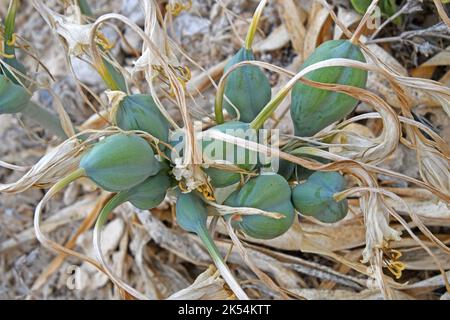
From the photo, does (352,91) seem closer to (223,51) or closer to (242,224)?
(242,224)

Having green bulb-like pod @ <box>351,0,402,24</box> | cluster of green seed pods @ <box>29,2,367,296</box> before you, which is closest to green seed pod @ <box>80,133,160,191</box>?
cluster of green seed pods @ <box>29,2,367,296</box>

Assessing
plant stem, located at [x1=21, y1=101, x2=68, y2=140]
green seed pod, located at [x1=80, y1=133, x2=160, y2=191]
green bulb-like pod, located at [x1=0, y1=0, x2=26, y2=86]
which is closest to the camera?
green seed pod, located at [x1=80, y1=133, x2=160, y2=191]

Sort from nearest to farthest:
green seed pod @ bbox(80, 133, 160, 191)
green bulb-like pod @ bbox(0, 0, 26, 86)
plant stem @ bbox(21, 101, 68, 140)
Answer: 1. green seed pod @ bbox(80, 133, 160, 191)
2. green bulb-like pod @ bbox(0, 0, 26, 86)
3. plant stem @ bbox(21, 101, 68, 140)

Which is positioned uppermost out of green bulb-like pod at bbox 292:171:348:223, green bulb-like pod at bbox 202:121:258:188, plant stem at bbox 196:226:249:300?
green bulb-like pod at bbox 202:121:258:188

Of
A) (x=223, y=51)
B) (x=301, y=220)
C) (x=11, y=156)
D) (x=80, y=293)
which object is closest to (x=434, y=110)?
(x=301, y=220)

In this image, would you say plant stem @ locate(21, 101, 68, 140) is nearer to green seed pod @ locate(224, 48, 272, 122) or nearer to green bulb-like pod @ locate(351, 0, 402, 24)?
green seed pod @ locate(224, 48, 272, 122)

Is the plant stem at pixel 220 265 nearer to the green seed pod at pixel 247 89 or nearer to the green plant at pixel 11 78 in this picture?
the green seed pod at pixel 247 89
